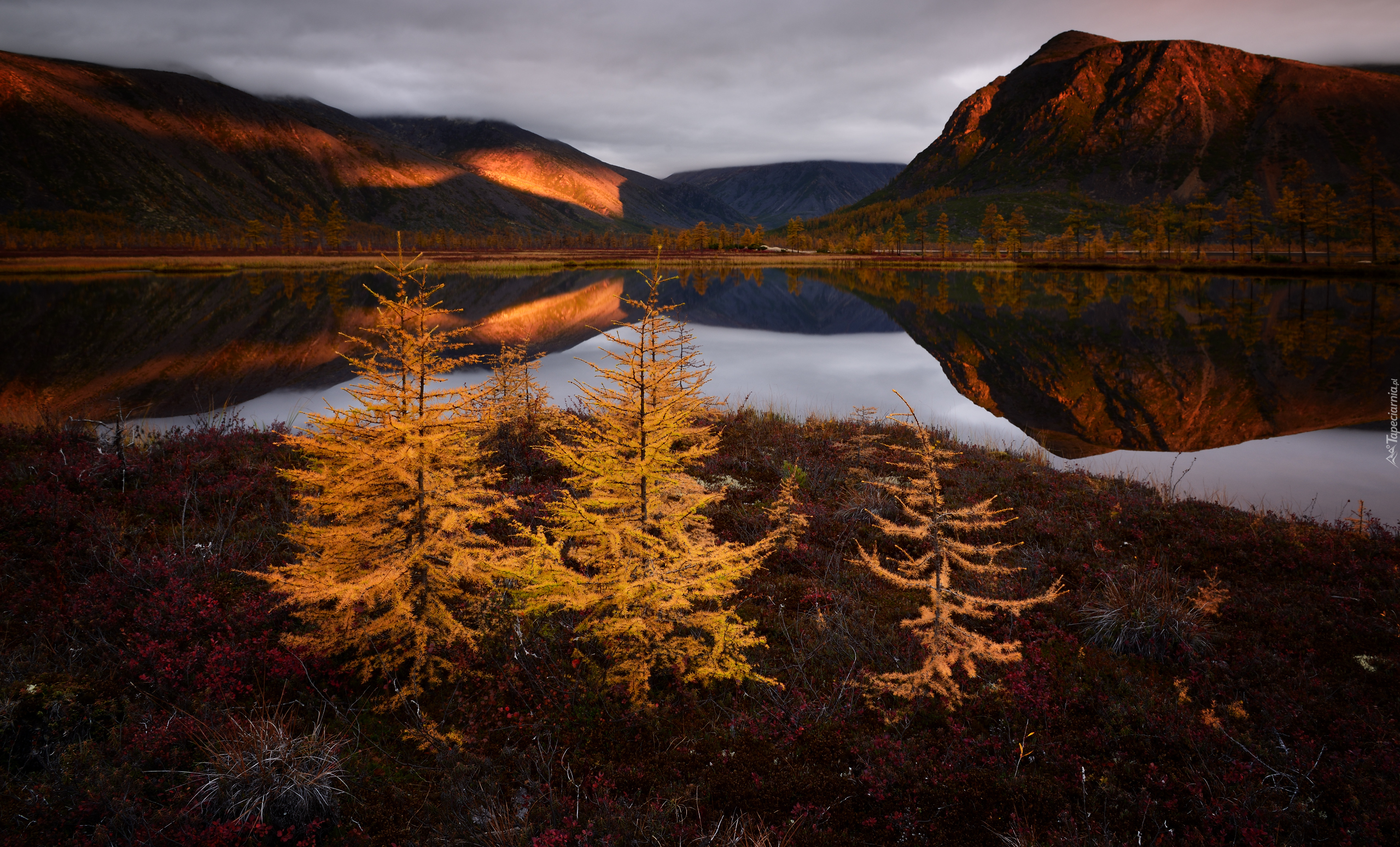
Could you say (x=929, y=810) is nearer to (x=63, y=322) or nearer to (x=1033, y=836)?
(x=1033, y=836)

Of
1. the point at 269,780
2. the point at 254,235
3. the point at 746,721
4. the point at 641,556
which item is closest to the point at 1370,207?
the point at 746,721

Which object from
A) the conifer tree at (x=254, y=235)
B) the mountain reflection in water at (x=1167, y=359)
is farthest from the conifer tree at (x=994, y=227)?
the conifer tree at (x=254, y=235)

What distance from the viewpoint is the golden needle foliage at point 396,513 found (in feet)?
20.7

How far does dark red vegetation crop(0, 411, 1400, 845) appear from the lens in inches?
196

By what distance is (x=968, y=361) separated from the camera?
1433 inches

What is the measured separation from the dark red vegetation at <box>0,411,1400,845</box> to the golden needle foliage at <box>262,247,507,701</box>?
514 mm

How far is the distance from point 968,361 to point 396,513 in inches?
1398

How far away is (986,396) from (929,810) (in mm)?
26000

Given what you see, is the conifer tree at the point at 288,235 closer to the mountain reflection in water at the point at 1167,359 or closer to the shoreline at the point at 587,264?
the shoreline at the point at 587,264

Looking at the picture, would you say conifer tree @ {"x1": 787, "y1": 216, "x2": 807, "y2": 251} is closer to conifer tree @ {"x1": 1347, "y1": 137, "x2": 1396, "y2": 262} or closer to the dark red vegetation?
conifer tree @ {"x1": 1347, "y1": 137, "x2": 1396, "y2": 262}

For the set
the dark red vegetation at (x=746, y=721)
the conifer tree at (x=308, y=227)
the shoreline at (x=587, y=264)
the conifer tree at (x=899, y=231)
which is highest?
the conifer tree at (x=899, y=231)

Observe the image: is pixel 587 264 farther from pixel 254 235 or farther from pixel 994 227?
pixel 254 235

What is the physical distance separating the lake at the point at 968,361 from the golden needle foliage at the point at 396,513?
0.74 m

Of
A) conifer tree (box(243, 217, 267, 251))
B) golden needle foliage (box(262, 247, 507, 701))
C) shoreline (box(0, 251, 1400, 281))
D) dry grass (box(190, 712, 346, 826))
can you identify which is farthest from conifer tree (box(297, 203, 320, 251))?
dry grass (box(190, 712, 346, 826))
